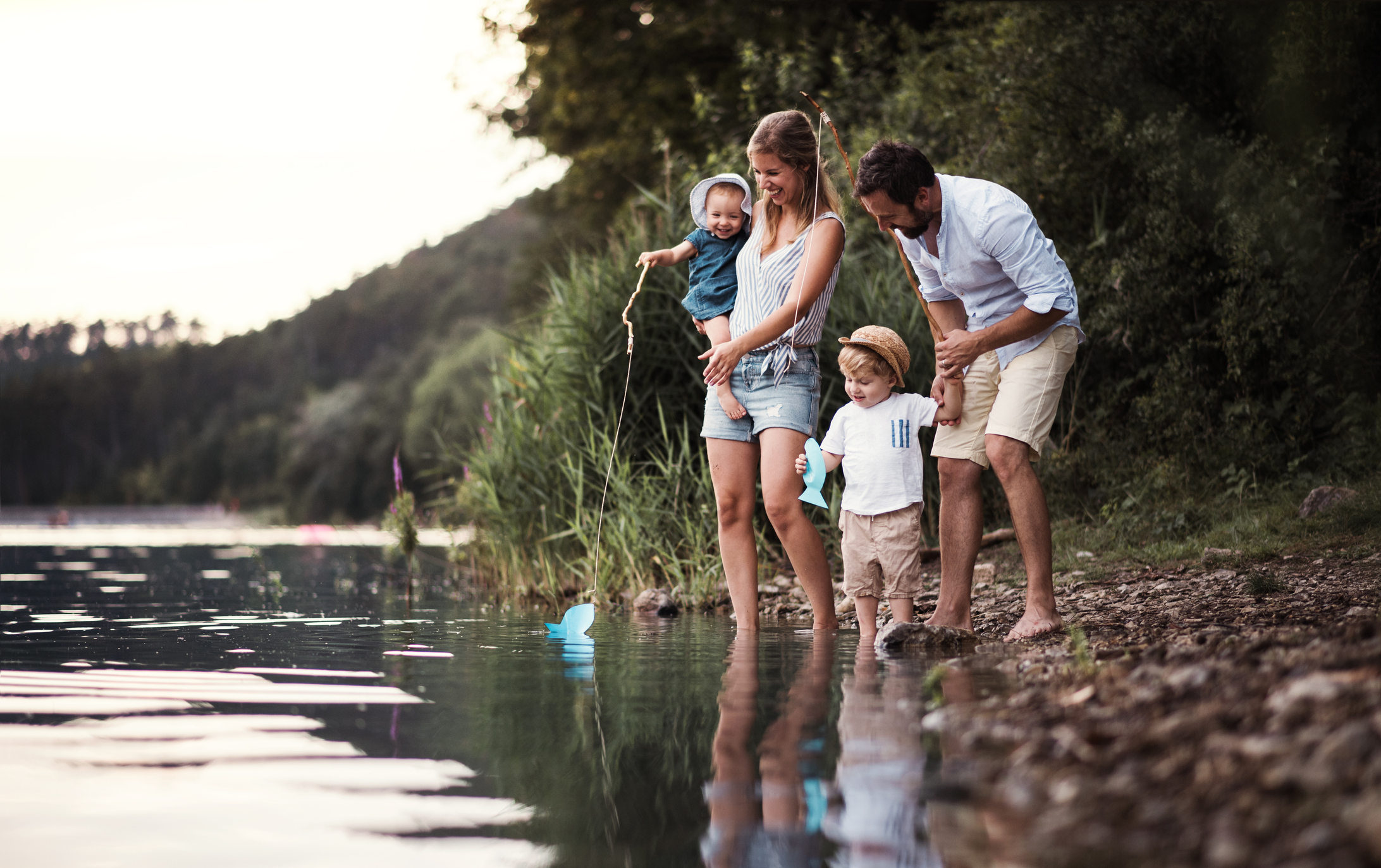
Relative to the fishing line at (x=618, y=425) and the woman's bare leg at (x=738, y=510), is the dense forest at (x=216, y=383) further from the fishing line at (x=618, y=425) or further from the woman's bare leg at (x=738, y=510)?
the woman's bare leg at (x=738, y=510)

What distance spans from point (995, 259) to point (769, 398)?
96cm

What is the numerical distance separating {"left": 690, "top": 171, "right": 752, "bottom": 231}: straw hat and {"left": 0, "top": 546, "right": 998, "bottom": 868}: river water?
1645 mm

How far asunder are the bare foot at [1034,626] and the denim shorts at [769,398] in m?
1.04

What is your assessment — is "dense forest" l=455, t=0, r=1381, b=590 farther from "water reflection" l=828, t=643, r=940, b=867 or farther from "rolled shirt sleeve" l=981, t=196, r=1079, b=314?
"water reflection" l=828, t=643, r=940, b=867

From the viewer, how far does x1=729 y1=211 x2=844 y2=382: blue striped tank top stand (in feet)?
14.4

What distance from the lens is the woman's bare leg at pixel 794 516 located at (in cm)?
441

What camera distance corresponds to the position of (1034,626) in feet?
13.5

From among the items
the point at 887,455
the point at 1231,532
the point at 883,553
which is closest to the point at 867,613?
the point at 883,553

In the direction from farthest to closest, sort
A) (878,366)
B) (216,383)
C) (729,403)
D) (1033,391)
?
(216,383)
(878,366)
(729,403)
(1033,391)

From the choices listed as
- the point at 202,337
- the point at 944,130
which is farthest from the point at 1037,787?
the point at 202,337

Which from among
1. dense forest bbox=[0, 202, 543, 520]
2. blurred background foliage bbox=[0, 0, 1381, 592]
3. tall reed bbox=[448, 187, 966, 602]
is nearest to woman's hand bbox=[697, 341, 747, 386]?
blurred background foliage bbox=[0, 0, 1381, 592]

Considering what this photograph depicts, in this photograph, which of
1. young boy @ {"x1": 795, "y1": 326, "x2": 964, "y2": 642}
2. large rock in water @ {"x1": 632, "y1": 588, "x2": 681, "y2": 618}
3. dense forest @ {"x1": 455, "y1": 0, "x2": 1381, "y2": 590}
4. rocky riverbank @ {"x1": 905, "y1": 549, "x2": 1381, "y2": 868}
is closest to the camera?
rocky riverbank @ {"x1": 905, "y1": 549, "x2": 1381, "y2": 868}

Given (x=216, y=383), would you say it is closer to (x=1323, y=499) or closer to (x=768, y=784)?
(x=1323, y=499)

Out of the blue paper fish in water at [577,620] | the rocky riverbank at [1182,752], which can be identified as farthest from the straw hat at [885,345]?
the rocky riverbank at [1182,752]
